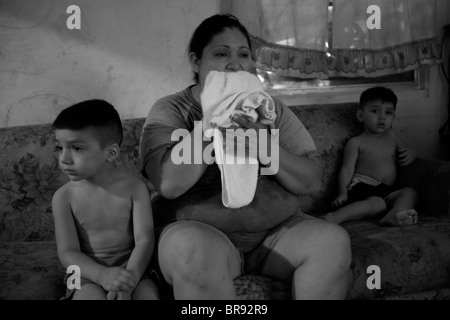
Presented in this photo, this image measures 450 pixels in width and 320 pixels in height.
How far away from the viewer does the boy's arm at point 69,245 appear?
1031mm

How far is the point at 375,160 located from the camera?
2010 millimetres

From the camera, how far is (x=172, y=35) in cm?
234

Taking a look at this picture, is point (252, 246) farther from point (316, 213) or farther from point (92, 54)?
point (92, 54)

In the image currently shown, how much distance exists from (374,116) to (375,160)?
0.70 feet

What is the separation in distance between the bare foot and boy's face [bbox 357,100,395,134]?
0.56 meters

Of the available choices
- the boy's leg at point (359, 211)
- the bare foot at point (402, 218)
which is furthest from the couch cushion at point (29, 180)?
the bare foot at point (402, 218)

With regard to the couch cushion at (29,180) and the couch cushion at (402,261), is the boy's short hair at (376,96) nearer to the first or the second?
the couch cushion at (402,261)

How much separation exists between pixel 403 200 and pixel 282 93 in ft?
3.23

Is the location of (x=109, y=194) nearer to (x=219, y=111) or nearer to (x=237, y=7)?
(x=219, y=111)

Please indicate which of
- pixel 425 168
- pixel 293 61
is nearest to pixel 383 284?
pixel 425 168

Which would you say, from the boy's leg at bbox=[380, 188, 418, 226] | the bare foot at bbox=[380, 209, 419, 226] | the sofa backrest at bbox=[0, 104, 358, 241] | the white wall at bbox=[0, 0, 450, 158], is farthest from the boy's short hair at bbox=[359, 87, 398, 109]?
the sofa backrest at bbox=[0, 104, 358, 241]

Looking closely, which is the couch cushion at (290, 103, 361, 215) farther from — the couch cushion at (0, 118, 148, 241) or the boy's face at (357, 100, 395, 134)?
the couch cushion at (0, 118, 148, 241)

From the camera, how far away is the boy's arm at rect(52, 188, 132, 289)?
1031mm

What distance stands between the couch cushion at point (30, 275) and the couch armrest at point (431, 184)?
4.70ft
